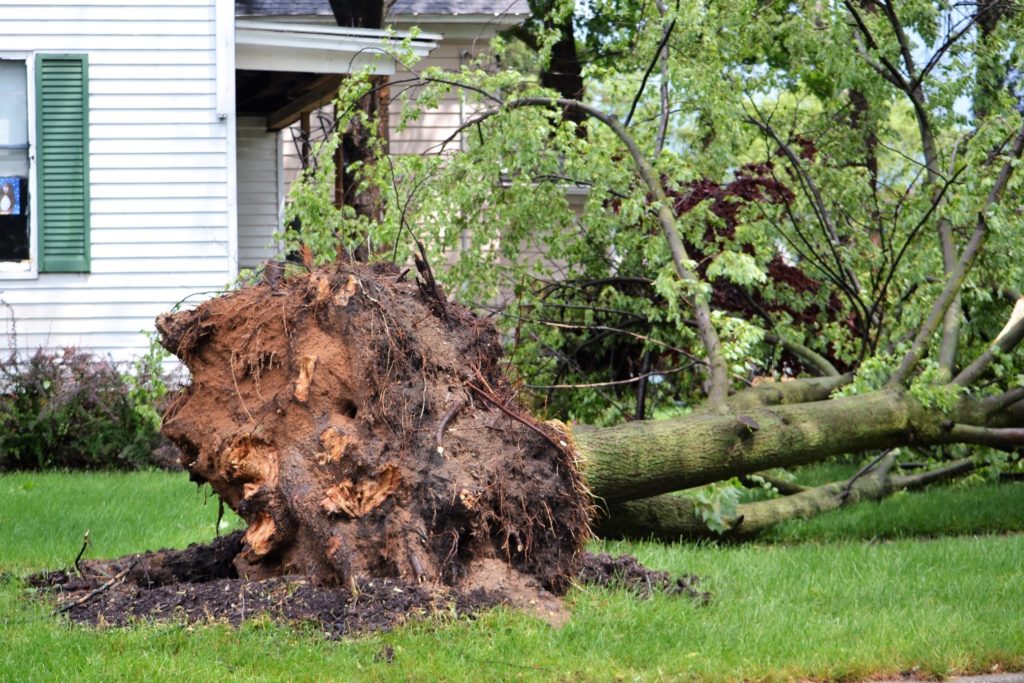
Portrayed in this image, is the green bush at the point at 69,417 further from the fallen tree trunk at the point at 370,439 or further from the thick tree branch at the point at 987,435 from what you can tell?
the thick tree branch at the point at 987,435

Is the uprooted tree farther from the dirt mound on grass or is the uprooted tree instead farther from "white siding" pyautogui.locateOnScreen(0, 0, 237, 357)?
"white siding" pyautogui.locateOnScreen(0, 0, 237, 357)

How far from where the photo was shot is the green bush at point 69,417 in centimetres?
1080

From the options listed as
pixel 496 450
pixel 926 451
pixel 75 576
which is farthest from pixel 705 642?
pixel 926 451

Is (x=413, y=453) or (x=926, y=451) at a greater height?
(x=413, y=453)

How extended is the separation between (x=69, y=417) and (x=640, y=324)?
17.1ft

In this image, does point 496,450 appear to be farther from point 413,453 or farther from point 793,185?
point 793,185

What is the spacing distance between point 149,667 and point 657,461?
10.2ft

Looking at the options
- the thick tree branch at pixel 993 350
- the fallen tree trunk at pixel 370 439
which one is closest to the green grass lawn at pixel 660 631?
the fallen tree trunk at pixel 370 439

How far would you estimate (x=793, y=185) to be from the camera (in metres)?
9.91

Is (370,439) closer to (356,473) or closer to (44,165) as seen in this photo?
(356,473)

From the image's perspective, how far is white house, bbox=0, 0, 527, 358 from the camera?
37.4 feet

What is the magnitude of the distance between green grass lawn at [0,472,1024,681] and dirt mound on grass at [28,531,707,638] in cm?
11

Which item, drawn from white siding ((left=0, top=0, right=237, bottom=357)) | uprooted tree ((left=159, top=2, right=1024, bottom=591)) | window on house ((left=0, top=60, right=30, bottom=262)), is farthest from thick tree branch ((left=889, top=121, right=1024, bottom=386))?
window on house ((left=0, top=60, right=30, bottom=262))

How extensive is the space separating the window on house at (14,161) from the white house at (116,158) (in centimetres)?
1
